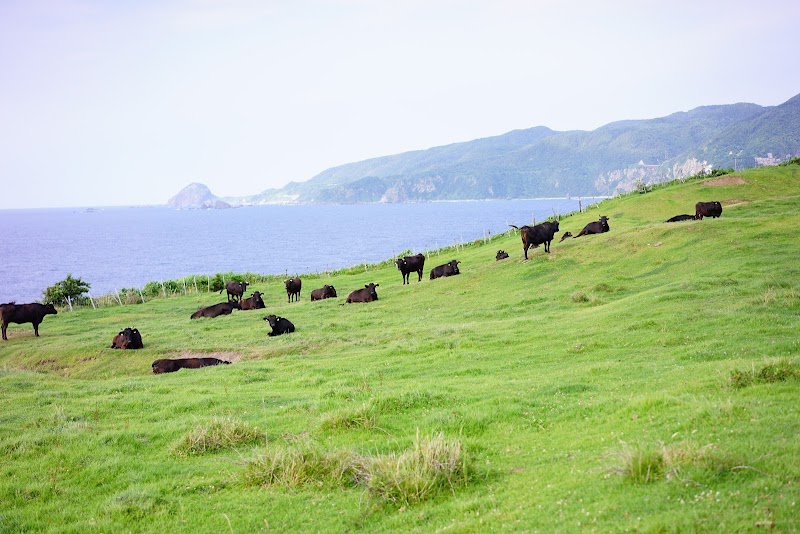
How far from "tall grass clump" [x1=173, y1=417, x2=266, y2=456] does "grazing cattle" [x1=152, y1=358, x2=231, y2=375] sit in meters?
11.3

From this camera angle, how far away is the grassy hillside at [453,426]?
6.61 metres

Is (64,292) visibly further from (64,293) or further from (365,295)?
(365,295)

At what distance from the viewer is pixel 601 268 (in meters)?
31.2

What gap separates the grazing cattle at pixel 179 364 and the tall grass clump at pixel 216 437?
11.3 m

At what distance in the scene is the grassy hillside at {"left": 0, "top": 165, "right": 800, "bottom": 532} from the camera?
6.61 meters

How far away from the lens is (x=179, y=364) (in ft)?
71.3

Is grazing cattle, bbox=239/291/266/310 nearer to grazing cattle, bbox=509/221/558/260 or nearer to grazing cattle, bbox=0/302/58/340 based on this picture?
grazing cattle, bbox=0/302/58/340

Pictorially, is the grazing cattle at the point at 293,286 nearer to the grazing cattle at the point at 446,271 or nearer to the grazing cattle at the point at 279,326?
the grazing cattle at the point at 446,271

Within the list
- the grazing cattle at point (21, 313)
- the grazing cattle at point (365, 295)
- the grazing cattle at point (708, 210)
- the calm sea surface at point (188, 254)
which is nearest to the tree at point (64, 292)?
the grazing cattle at point (21, 313)

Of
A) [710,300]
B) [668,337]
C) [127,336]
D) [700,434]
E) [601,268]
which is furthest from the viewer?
[601,268]

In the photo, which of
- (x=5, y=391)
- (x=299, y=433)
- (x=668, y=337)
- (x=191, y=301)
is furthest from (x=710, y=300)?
(x=191, y=301)

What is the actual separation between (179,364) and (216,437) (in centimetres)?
1221

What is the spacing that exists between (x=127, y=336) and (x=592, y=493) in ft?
77.0

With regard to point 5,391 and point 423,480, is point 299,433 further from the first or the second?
point 5,391
